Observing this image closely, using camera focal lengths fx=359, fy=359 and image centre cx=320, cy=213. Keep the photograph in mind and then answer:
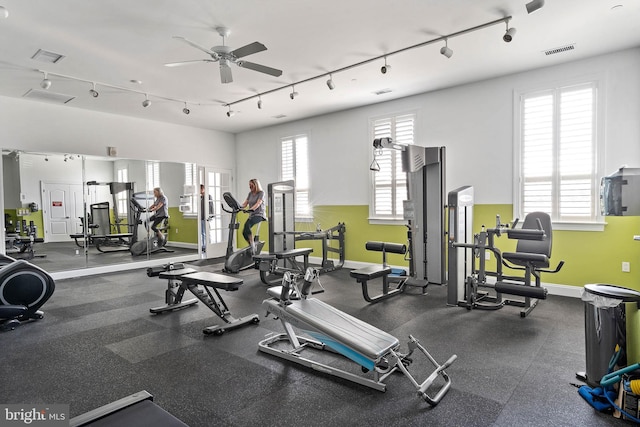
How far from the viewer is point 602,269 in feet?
15.2

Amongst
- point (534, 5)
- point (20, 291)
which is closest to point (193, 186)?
point (20, 291)

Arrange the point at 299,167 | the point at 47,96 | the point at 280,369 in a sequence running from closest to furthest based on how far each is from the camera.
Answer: the point at 280,369 < the point at 47,96 < the point at 299,167

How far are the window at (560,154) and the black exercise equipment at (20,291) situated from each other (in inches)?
243

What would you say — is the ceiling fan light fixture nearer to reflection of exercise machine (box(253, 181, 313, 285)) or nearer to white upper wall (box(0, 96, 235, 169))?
reflection of exercise machine (box(253, 181, 313, 285))

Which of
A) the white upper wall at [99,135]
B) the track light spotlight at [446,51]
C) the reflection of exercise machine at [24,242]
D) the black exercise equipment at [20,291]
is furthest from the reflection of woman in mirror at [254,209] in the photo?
the track light spotlight at [446,51]

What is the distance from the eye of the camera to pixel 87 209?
662cm

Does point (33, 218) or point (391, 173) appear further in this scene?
point (391, 173)

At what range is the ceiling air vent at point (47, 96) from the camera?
5727 millimetres

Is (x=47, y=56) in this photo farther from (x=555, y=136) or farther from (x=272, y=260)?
(x=555, y=136)

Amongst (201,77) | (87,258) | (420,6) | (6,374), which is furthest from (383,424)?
(87,258)

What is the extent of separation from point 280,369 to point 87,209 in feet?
18.5

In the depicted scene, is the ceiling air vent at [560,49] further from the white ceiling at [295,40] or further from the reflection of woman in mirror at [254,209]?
the reflection of woman in mirror at [254,209]

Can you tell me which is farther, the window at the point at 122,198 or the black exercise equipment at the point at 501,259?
the window at the point at 122,198

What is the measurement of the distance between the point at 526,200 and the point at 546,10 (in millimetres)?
2556
